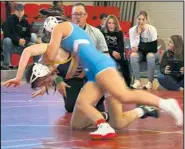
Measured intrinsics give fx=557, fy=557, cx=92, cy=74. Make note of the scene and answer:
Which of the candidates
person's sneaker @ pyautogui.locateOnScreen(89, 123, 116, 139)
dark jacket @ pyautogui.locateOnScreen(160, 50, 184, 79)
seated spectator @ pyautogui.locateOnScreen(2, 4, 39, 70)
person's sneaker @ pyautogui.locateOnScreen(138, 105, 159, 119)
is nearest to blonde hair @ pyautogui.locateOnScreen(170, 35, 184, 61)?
dark jacket @ pyautogui.locateOnScreen(160, 50, 184, 79)

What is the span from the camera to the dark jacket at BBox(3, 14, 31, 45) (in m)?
10.7

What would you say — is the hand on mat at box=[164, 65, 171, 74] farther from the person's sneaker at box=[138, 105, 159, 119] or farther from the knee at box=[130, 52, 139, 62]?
the person's sneaker at box=[138, 105, 159, 119]

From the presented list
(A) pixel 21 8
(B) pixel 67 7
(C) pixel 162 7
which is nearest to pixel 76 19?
(A) pixel 21 8

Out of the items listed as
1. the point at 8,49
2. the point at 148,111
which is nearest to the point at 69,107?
the point at 148,111

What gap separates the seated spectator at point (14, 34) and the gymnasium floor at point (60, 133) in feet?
13.1

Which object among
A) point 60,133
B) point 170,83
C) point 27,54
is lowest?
point 170,83

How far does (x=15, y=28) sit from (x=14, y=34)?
132 mm

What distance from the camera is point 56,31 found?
14.7 feet

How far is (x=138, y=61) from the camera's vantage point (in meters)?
9.85

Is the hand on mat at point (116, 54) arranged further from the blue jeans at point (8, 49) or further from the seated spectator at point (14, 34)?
the blue jeans at point (8, 49)

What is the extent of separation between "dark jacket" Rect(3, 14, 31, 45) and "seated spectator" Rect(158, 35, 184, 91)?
2949 millimetres

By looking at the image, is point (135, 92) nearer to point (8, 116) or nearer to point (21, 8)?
point (8, 116)

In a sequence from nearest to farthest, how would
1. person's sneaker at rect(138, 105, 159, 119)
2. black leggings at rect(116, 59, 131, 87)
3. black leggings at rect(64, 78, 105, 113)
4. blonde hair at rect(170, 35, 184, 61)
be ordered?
person's sneaker at rect(138, 105, 159, 119) < black leggings at rect(64, 78, 105, 113) < blonde hair at rect(170, 35, 184, 61) < black leggings at rect(116, 59, 131, 87)

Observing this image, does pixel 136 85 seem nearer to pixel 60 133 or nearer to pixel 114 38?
pixel 114 38
